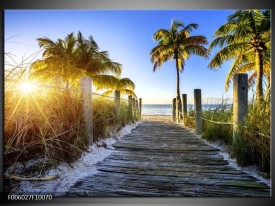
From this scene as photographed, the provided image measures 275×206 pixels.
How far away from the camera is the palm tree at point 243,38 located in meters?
6.54

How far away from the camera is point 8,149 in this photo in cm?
199

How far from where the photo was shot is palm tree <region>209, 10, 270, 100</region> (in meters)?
6.54

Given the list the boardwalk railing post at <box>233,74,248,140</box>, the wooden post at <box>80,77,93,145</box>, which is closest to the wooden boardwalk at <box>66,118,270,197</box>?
the wooden post at <box>80,77,93,145</box>

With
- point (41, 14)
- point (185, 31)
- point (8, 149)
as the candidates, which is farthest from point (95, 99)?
point (185, 31)

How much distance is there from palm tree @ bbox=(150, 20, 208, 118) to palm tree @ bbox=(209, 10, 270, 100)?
0.98 m

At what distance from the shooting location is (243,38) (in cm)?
751

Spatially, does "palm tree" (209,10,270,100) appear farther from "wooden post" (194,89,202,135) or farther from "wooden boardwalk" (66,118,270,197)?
"wooden boardwalk" (66,118,270,197)

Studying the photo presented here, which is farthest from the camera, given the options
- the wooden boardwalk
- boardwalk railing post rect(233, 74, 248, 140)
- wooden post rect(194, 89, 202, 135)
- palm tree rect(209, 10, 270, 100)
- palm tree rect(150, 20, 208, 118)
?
palm tree rect(150, 20, 208, 118)

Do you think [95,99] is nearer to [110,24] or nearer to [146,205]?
[110,24]

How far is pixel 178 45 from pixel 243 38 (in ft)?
9.48

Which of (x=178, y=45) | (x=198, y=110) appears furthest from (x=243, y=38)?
(x=198, y=110)

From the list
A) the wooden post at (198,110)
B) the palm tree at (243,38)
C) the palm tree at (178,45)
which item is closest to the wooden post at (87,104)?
the wooden post at (198,110)

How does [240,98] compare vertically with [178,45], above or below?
below

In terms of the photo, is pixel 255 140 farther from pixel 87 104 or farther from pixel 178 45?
pixel 178 45
